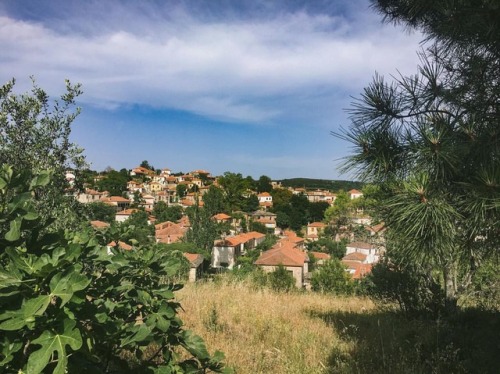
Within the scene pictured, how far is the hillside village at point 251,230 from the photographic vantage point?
39.4 ft

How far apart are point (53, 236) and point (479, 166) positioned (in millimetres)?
2511

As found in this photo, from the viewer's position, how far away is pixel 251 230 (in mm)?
65000

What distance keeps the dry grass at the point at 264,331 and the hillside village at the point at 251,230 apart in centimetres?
104

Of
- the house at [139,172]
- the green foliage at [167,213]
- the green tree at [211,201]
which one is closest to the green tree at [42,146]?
the green tree at [211,201]

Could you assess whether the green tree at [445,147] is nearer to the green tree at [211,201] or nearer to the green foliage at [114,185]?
the green tree at [211,201]

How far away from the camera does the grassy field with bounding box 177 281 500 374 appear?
124 inches

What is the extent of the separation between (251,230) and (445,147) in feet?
207

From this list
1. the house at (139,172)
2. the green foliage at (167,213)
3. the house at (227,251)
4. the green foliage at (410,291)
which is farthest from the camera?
the house at (139,172)

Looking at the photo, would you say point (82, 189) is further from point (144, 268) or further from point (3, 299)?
point (3, 299)

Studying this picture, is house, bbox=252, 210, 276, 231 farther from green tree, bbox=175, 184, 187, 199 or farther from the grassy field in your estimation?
the grassy field

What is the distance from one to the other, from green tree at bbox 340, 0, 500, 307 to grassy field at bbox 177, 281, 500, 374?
112 cm

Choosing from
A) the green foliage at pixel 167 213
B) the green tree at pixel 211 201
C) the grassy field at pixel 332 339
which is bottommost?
the green foliage at pixel 167 213

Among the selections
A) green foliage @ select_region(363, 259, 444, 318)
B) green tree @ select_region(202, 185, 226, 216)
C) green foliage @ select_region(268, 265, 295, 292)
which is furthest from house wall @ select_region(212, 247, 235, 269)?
green foliage @ select_region(363, 259, 444, 318)

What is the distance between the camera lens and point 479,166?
7.92 ft
